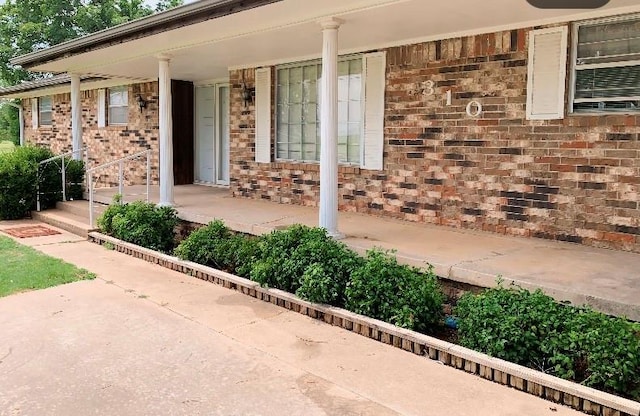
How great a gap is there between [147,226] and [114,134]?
22.9ft

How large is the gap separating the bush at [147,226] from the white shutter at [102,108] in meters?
6.62

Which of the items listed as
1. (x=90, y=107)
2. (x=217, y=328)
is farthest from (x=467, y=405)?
(x=90, y=107)

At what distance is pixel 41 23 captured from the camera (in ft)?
80.2

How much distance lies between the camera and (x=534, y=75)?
6.00m

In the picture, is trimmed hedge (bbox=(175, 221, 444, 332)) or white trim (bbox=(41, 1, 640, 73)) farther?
white trim (bbox=(41, 1, 640, 73))

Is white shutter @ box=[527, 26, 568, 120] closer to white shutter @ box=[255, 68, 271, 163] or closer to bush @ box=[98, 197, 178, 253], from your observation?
white shutter @ box=[255, 68, 271, 163]

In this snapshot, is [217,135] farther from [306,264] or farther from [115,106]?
[306,264]

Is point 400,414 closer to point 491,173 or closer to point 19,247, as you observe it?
point 491,173

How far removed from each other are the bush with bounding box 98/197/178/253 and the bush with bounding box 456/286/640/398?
4724 millimetres

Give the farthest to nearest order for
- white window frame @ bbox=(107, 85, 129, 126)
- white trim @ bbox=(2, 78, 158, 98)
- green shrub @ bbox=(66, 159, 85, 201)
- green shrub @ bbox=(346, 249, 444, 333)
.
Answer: white window frame @ bbox=(107, 85, 129, 126) < white trim @ bbox=(2, 78, 158, 98) < green shrub @ bbox=(66, 159, 85, 201) < green shrub @ bbox=(346, 249, 444, 333)

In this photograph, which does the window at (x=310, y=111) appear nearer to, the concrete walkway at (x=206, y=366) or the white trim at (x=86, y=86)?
the concrete walkway at (x=206, y=366)

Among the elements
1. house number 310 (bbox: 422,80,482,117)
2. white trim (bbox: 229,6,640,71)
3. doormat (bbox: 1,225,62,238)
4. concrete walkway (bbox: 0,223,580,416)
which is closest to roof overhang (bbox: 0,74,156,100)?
doormat (bbox: 1,225,62,238)

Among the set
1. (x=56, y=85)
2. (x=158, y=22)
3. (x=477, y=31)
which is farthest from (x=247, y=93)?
(x=56, y=85)

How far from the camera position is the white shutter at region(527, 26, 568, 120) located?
19.0 ft
